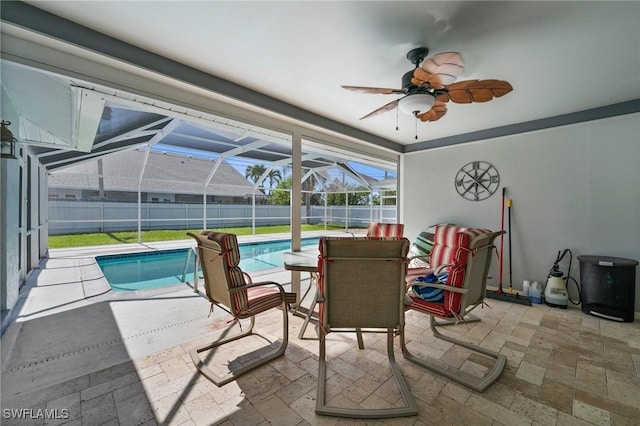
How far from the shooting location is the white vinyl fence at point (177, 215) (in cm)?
827

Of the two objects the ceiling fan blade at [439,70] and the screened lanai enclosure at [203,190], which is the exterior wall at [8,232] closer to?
Result: the screened lanai enclosure at [203,190]

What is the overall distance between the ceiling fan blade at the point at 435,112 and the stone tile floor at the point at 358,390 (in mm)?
2253

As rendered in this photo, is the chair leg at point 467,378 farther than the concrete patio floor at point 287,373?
Yes

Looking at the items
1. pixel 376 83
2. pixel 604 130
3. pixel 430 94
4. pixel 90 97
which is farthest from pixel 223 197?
pixel 604 130

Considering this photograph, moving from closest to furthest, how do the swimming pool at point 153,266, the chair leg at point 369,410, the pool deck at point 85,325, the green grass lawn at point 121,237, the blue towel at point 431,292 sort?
the chair leg at point 369,410 → the pool deck at point 85,325 → the blue towel at point 431,292 → the swimming pool at point 153,266 → the green grass lawn at point 121,237

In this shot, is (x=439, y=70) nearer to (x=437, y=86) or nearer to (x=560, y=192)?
(x=437, y=86)

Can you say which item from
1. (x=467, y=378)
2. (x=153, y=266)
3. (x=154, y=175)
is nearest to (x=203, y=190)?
(x=154, y=175)

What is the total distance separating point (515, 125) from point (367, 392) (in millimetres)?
4317

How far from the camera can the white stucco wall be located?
3.29 m

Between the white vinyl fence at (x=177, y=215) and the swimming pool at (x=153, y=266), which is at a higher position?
the white vinyl fence at (x=177, y=215)

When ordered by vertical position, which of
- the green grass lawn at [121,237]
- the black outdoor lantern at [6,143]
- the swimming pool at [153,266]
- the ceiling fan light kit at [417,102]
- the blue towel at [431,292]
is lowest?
the swimming pool at [153,266]

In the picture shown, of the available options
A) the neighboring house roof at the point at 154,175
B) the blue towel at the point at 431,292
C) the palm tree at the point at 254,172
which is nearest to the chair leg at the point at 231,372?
the blue towel at the point at 431,292

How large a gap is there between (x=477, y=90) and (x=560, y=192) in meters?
2.86

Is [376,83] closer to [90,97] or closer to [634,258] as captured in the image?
[90,97]
